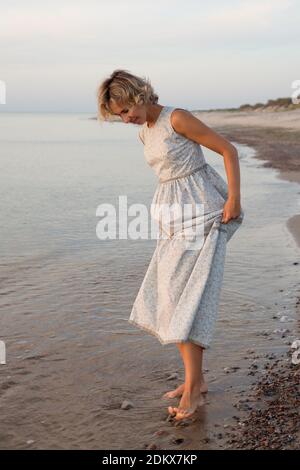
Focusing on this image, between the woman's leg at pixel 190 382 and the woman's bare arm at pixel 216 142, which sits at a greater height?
the woman's bare arm at pixel 216 142

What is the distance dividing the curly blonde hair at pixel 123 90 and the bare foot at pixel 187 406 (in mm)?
1623

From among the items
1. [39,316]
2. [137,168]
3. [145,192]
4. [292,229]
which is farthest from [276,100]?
[39,316]

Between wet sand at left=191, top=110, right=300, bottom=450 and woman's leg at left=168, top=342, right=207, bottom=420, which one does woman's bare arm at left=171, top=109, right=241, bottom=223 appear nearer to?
woman's leg at left=168, top=342, right=207, bottom=420

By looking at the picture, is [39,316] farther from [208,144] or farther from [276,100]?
[276,100]

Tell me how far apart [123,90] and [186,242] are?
89cm

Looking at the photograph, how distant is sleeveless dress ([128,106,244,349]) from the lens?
12.2 ft

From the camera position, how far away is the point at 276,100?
212ft

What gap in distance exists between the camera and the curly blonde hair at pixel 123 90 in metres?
3.59

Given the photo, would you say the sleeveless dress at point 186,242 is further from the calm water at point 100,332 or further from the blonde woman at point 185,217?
the calm water at point 100,332

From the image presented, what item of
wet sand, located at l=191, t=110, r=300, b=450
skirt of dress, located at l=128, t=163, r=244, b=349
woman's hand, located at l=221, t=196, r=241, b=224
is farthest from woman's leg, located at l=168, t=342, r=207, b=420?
woman's hand, located at l=221, t=196, r=241, b=224

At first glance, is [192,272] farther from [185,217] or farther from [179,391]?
[179,391]

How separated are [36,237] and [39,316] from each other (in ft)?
13.3

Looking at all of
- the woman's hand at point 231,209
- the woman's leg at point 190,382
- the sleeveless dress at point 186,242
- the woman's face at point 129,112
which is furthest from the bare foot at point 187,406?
the woman's face at point 129,112

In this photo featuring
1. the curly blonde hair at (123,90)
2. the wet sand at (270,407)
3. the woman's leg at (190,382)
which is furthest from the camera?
the woman's leg at (190,382)
